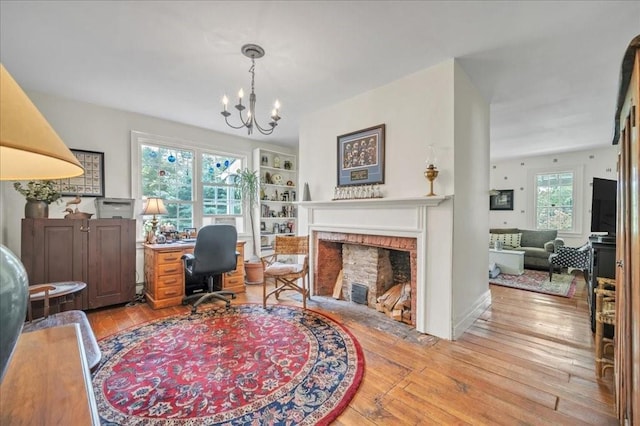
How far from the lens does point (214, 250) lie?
3258mm

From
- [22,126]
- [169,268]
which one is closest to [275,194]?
[169,268]

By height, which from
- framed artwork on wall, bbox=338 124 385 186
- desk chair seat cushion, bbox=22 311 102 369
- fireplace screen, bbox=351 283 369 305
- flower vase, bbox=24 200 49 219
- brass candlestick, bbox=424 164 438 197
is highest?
framed artwork on wall, bbox=338 124 385 186

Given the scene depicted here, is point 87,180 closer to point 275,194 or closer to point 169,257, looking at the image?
point 169,257

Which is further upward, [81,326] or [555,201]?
[555,201]

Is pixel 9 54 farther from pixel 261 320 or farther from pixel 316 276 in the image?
pixel 316 276

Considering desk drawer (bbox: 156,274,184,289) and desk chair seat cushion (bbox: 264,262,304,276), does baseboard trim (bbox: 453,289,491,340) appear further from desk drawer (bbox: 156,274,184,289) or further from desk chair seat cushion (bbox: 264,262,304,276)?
desk drawer (bbox: 156,274,184,289)

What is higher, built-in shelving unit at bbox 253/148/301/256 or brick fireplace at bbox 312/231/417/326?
built-in shelving unit at bbox 253/148/301/256

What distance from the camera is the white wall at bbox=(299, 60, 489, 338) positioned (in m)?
2.58

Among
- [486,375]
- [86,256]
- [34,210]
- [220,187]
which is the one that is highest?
[220,187]

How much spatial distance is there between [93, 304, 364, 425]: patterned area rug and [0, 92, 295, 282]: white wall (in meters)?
1.82

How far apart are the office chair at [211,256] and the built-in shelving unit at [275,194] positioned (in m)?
1.63

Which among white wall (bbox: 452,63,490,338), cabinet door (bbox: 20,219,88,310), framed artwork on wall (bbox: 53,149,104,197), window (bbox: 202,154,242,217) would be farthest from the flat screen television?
framed artwork on wall (bbox: 53,149,104,197)

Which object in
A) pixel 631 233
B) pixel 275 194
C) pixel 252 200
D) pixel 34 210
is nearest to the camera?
pixel 631 233

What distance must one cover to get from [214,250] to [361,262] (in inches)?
70.2
